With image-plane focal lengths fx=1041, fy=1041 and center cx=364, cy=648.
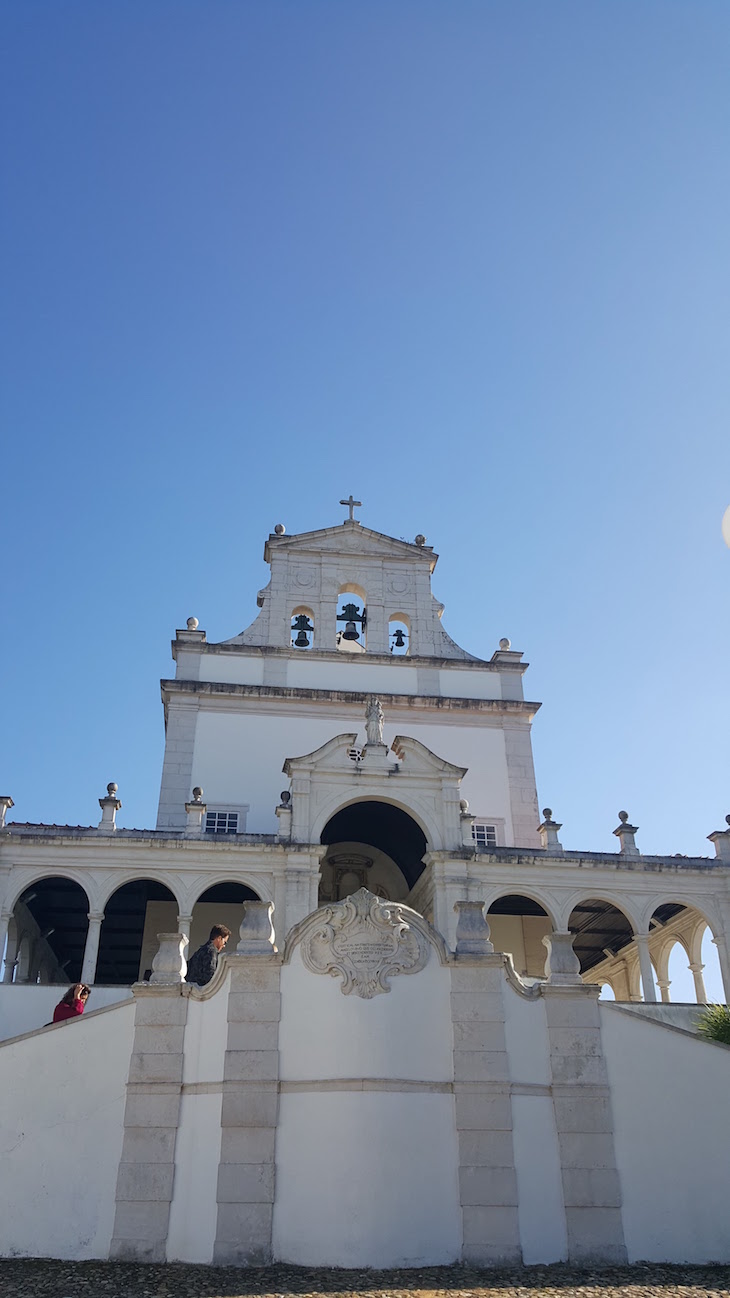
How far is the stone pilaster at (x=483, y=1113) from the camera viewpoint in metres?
10.7

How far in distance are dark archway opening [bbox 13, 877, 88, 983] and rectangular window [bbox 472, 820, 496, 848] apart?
9146 mm

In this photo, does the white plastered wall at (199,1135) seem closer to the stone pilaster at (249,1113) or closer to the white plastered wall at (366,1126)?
the stone pilaster at (249,1113)

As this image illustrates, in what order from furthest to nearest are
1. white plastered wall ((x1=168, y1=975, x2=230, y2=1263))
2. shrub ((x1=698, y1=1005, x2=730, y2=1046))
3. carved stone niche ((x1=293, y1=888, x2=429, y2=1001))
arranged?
1. shrub ((x1=698, y1=1005, x2=730, y2=1046))
2. carved stone niche ((x1=293, y1=888, x2=429, y2=1001))
3. white plastered wall ((x1=168, y1=975, x2=230, y2=1263))

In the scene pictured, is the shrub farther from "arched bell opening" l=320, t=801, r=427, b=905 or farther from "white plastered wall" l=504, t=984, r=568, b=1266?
"arched bell opening" l=320, t=801, r=427, b=905

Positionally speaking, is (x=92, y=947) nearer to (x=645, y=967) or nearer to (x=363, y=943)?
(x=363, y=943)

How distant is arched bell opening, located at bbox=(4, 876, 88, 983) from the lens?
2184 cm

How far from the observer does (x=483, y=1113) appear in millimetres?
11289

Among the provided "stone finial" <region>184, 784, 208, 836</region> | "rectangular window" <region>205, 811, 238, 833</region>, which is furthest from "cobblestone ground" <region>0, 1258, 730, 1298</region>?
"rectangular window" <region>205, 811, 238, 833</region>

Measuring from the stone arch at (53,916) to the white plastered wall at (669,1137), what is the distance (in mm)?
11871

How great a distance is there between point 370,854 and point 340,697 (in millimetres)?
3913

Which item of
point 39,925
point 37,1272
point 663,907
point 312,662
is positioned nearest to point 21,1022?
point 39,925

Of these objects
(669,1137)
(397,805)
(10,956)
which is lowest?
(669,1137)

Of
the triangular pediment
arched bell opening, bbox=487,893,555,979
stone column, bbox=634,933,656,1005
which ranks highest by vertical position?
the triangular pediment

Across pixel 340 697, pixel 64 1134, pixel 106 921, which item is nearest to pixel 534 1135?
pixel 64 1134
